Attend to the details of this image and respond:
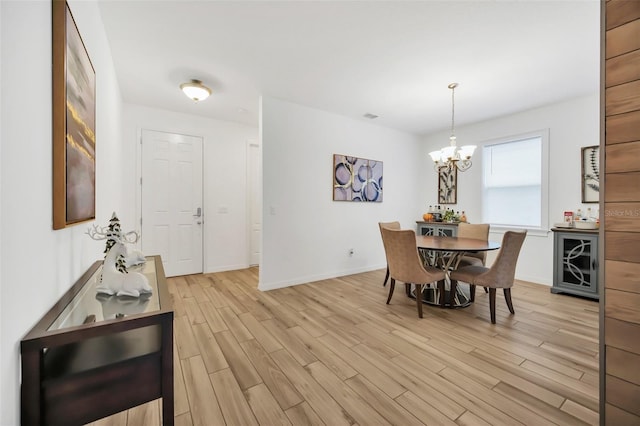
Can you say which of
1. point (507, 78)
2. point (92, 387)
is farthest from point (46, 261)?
point (507, 78)

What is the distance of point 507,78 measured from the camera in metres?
2.98

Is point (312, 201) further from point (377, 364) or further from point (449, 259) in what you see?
point (377, 364)

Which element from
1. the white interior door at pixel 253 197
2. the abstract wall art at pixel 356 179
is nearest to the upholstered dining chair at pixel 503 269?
the abstract wall art at pixel 356 179

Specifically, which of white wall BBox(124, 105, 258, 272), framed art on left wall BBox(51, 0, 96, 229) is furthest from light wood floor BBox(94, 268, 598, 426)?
white wall BBox(124, 105, 258, 272)

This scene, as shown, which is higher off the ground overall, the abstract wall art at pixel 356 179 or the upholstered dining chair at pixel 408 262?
the abstract wall art at pixel 356 179

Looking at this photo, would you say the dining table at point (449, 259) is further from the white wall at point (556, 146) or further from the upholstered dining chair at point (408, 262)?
the white wall at point (556, 146)

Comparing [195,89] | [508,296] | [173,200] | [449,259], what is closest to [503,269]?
[508,296]

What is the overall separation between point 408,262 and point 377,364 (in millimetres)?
1100

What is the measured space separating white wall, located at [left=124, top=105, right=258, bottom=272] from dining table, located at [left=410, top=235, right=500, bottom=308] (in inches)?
119

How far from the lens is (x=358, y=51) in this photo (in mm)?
2500

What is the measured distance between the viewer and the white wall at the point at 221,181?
4.12 metres

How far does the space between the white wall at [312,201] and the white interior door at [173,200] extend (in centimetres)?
148

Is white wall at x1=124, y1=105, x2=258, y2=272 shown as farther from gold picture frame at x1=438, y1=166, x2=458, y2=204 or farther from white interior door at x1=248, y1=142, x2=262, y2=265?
gold picture frame at x1=438, y1=166, x2=458, y2=204

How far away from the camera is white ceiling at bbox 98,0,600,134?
6.50ft
